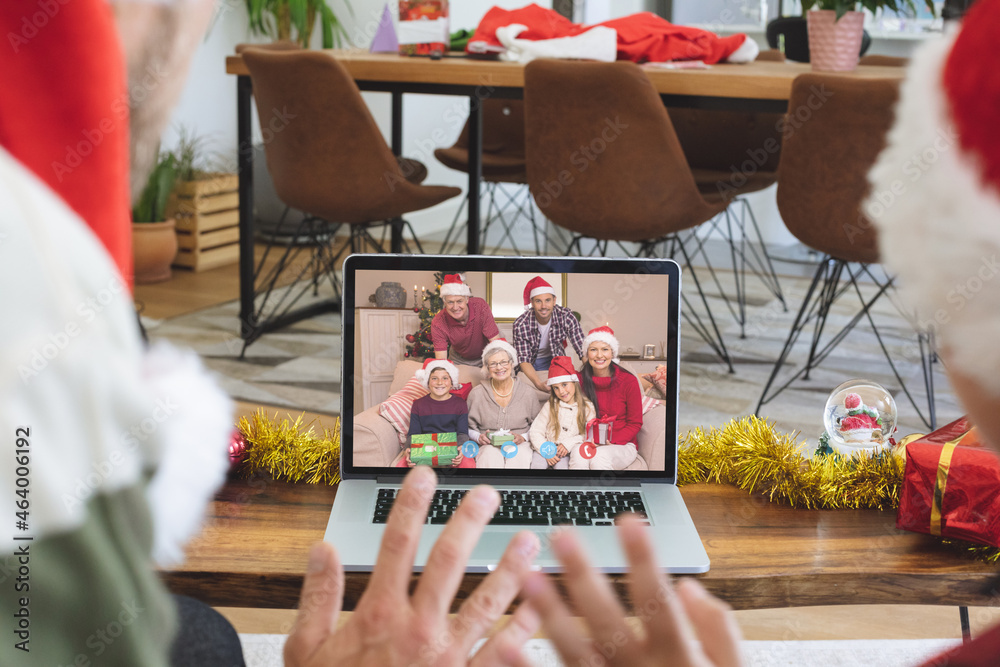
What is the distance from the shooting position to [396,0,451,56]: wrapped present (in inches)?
119

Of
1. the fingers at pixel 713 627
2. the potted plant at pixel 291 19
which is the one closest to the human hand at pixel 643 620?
the fingers at pixel 713 627

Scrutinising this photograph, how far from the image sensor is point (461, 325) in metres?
1.10

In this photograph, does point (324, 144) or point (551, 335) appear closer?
point (551, 335)

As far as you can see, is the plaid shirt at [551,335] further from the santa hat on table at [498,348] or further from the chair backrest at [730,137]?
the chair backrest at [730,137]

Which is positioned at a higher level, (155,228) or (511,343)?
(511,343)

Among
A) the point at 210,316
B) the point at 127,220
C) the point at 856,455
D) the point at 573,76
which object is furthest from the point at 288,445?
the point at 210,316

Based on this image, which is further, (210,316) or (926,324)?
(210,316)

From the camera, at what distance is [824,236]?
93.3 inches

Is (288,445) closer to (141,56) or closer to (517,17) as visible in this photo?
(141,56)

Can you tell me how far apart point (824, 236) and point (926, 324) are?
203 cm

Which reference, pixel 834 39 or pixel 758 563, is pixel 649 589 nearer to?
pixel 758 563

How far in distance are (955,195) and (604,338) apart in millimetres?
706

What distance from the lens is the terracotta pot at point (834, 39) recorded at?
250 centimetres

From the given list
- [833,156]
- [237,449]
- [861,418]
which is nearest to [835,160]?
[833,156]
